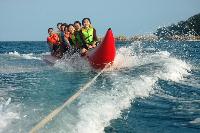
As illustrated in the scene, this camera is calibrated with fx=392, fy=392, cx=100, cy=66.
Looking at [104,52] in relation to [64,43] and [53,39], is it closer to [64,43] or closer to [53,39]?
[64,43]

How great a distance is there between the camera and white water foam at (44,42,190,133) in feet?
14.3

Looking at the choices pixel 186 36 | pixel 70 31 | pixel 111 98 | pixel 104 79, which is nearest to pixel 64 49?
pixel 70 31

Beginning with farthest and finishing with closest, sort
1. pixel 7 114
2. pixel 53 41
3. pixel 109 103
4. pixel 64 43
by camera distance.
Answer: pixel 53 41 → pixel 64 43 → pixel 109 103 → pixel 7 114

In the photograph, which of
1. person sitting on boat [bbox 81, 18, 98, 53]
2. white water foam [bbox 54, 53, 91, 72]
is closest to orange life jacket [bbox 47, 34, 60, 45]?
white water foam [bbox 54, 53, 91, 72]

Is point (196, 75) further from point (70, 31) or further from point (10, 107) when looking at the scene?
point (10, 107)

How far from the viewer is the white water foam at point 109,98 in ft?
14.3

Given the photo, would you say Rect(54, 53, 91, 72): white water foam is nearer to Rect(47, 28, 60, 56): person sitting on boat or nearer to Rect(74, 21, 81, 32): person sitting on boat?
Rect(74, 21, 81, 32): person sitting on boat

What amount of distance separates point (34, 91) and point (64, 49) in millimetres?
5580

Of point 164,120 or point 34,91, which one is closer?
point 164,120

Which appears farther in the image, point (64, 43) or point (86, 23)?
point (64, 43)

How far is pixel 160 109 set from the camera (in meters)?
5.64

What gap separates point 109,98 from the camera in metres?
5.92

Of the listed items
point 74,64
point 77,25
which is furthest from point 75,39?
point 74,64

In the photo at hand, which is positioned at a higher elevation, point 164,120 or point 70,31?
point 70,31
